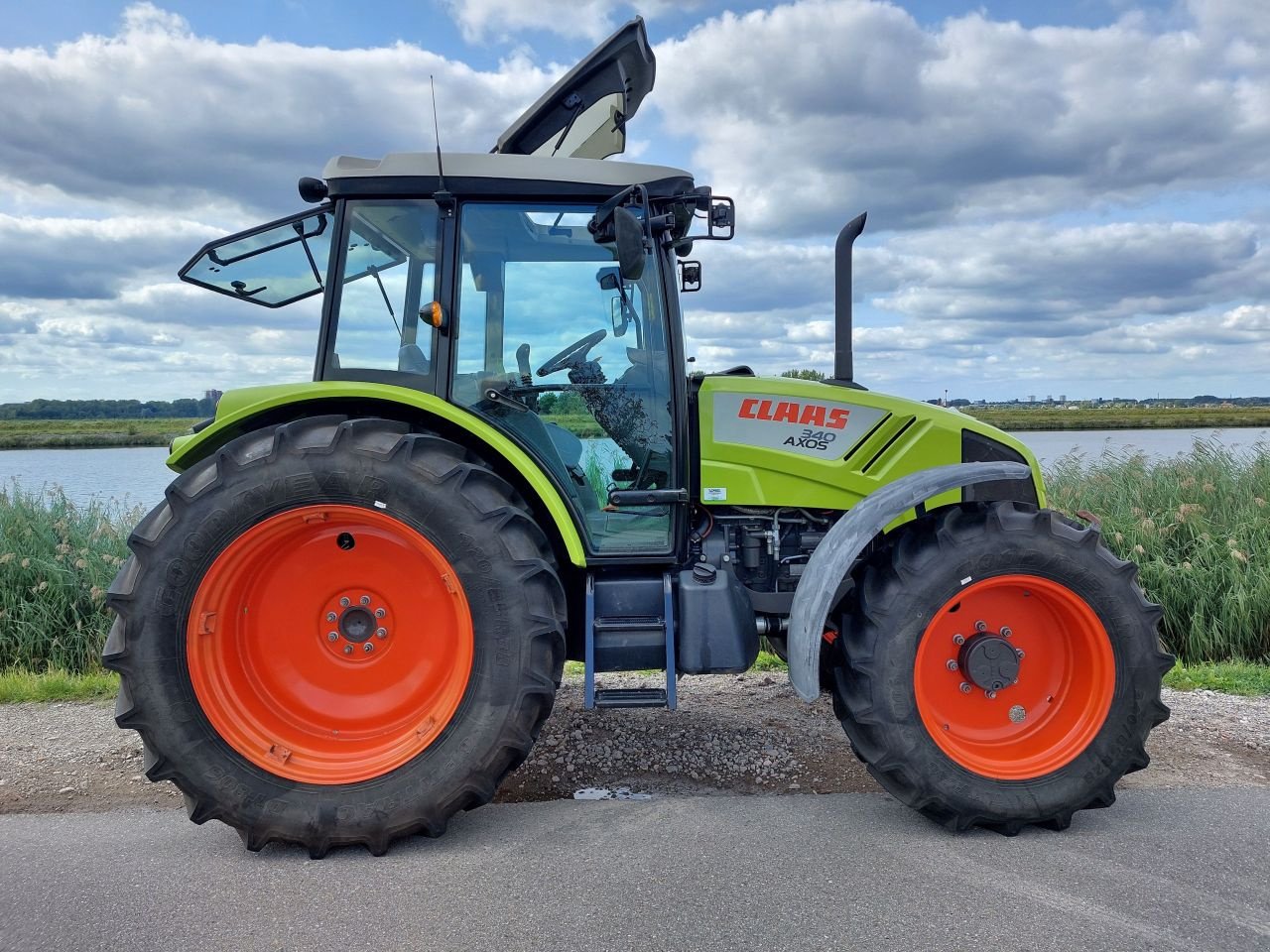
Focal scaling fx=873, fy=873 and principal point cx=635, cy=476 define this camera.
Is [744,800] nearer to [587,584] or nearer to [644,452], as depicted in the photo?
[587,584]

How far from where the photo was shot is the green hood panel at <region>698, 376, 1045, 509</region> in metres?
3.62

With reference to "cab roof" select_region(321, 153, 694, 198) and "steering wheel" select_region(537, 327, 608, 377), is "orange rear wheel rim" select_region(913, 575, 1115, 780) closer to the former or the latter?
"steering wheel" select_region(537, 327, 608, 377)

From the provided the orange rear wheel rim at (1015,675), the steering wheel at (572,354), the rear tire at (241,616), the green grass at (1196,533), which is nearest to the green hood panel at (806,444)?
the steering wheel at (572,354)

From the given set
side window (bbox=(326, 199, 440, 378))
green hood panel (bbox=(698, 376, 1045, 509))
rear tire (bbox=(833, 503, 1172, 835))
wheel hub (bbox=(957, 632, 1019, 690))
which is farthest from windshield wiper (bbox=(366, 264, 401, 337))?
wheel hub (bbox=(957, 632, 1019, 690))

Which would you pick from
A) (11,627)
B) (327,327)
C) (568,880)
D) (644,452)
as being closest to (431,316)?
(327,327)

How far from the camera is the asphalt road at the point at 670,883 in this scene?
8.06 feet

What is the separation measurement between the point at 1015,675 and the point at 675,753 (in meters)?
1.52

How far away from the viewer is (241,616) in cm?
323

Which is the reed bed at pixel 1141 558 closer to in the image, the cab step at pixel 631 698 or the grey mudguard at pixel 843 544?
the grey mudguard at pixel 843 544

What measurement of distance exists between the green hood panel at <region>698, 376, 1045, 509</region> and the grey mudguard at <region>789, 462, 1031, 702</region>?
0.28 m

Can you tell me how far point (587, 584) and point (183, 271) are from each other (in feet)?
6.85

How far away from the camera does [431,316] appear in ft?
10.9

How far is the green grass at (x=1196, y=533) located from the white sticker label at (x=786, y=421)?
3.16 metres

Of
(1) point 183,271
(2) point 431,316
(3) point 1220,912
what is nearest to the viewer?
(3) point 1220,912
